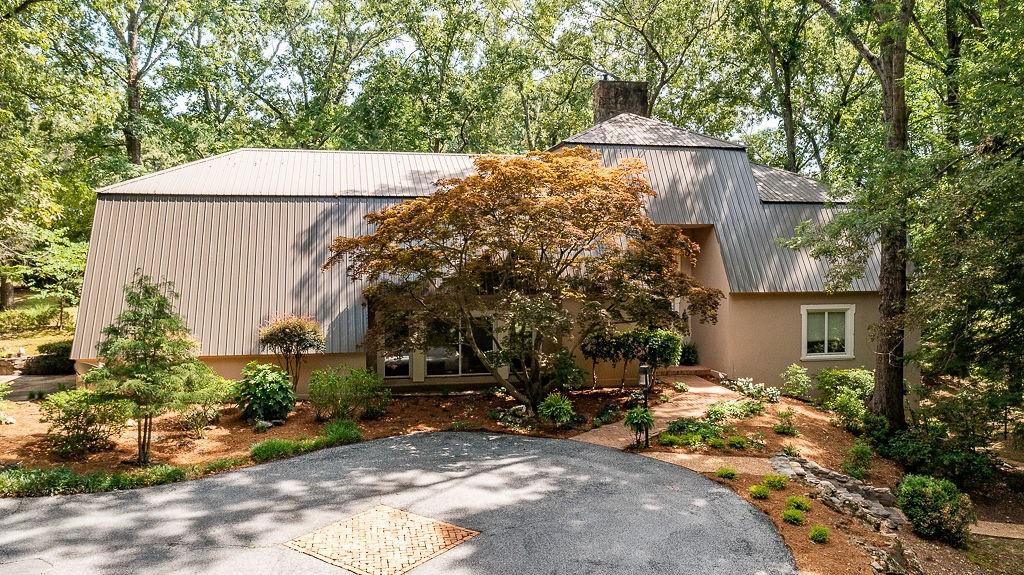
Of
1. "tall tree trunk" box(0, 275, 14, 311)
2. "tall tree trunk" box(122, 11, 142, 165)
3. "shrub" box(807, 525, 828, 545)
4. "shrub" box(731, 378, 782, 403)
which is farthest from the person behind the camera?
"tall tree trunk" box(0, 275, 14, 311)

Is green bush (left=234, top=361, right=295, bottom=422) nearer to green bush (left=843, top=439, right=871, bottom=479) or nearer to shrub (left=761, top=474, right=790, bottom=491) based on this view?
shrub (left=761, top=474, right=790, bottom=491)

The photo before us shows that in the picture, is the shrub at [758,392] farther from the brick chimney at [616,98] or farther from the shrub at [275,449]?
the brick chimney at [616,98]

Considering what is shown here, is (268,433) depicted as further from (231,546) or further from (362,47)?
(362,47)

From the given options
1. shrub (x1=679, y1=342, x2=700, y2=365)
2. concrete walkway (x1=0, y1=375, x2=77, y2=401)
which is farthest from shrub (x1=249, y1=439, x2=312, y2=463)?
shrub (x1=679, y1=342, x2=700, y2=365)

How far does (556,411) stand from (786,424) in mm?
4529

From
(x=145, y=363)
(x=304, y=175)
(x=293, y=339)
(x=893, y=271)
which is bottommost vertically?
(x=145, y=363)

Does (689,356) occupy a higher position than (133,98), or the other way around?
(133,98)

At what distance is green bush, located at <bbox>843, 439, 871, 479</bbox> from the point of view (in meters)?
9.89

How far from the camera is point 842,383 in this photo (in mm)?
14211

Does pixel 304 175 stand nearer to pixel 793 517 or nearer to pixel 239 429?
pixel 239 429

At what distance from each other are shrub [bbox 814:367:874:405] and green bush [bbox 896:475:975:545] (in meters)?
5.74

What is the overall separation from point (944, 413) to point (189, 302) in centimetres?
1582

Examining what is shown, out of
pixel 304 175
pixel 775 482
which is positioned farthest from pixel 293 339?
pixel 775 482

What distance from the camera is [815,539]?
683 cm
